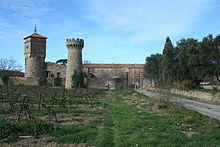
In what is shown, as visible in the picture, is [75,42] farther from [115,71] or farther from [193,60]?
[115,71]

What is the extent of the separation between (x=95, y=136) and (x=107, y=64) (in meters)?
61.2

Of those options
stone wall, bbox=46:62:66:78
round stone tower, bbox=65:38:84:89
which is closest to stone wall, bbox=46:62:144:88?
stone wall, bbox=46:62:66:78

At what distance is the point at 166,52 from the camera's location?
37.2m

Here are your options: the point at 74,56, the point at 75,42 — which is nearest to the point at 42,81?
the point at 74,56

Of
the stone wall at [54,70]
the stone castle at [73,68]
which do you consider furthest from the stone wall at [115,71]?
the stone wall at [54,70]

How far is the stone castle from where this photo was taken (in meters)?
44.2

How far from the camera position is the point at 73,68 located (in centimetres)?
4388

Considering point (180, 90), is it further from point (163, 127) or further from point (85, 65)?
point (85, 65)

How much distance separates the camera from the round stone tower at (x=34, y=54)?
4938 centimetres

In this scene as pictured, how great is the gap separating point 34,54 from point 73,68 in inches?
423

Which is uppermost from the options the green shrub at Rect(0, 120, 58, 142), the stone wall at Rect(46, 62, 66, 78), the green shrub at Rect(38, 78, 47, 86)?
the stone wall at Rect(46, 62, 66, 78)

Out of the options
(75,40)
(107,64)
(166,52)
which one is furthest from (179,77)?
(107,64)

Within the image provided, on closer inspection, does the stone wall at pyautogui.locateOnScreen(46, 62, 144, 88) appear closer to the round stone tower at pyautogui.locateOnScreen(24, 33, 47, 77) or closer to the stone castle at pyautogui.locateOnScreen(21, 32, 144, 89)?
the stone castle at pyautogui.locateOnScreen(21, 32, 144, 89)

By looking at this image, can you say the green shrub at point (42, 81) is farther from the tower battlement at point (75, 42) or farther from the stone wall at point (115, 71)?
the stone wall at point (115, 71)
